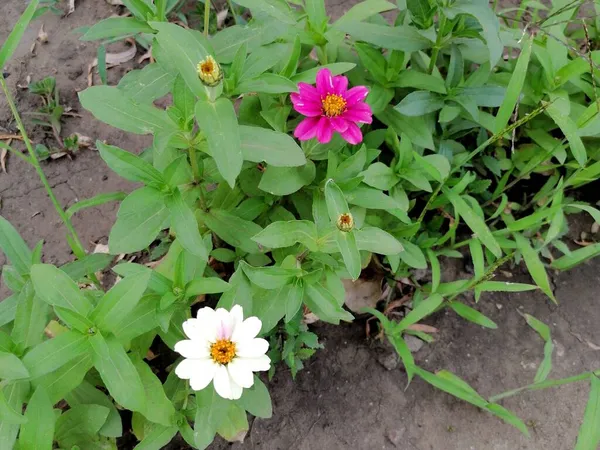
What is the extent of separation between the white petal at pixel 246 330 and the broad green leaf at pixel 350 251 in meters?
0.26

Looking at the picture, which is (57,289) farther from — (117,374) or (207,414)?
(207,414)

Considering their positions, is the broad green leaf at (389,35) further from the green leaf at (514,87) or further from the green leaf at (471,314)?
the green leaf at (471,314)

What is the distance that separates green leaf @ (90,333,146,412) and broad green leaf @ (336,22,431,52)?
4.14 feet

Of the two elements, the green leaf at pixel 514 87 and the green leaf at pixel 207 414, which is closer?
the green leaf at pixel 207 414

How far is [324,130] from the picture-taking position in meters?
1.66

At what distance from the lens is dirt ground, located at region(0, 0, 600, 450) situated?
1.96 meters

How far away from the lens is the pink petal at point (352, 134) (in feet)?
5.47

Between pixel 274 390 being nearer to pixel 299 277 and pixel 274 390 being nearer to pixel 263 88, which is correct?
pixel 299 277

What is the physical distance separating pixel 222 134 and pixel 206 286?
395 mm

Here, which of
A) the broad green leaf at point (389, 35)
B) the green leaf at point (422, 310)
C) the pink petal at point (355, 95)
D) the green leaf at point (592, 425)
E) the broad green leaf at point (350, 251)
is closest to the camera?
the broad green leaf at point (350, 251)

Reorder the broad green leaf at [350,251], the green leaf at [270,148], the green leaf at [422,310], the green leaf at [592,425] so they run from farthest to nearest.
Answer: the green leaf at [422,310] → the green leaf at [592,425] → the green leaf at [270,148] → the broad green leaf at [350,251]

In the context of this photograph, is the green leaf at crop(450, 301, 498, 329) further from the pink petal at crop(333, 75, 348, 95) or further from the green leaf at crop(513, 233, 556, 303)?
the pink petal at crop(333, 75, 348, 95)

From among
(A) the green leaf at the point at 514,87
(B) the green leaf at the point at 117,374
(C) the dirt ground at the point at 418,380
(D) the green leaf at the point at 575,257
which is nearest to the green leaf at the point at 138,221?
(B) the green leaf at the point at 117,374

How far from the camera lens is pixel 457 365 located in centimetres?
209
